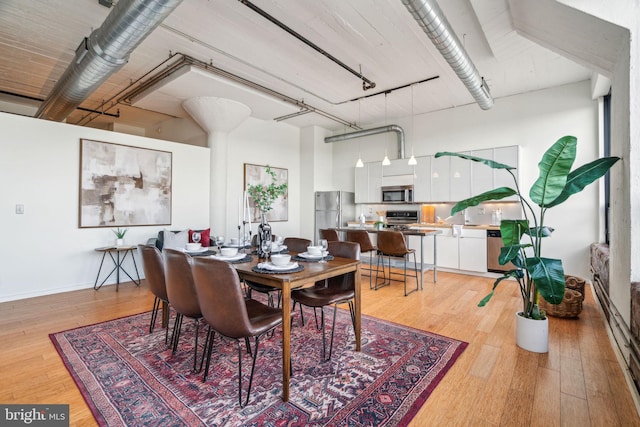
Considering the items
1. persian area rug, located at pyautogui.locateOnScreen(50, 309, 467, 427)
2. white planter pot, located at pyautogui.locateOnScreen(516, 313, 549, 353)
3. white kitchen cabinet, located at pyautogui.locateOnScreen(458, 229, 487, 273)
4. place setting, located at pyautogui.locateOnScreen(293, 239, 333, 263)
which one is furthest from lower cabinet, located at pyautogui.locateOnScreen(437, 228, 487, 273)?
place setting, located at pyautogui.locateOnScreen(293, 239, 333, 263)

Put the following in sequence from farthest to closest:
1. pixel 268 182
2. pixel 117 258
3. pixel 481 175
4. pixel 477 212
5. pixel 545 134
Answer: pixel 268 182 < pixel 477 212 < pixel 481 175 < pixel 545 134 < pixel 117 258

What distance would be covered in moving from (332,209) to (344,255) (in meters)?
4.45

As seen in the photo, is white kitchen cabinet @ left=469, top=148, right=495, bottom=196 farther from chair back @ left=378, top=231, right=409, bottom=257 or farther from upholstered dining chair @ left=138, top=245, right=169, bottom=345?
upholstered dining chair @ left=138, top=245, right=169, bottom=345

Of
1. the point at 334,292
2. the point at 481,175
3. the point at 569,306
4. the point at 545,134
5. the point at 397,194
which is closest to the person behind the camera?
the point at 334,292

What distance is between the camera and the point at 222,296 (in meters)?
1.83

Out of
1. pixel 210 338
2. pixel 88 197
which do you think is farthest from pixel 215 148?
pixel 210 338

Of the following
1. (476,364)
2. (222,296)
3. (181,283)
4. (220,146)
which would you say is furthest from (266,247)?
(220,146)

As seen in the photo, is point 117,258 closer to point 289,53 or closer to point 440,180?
point 289,53

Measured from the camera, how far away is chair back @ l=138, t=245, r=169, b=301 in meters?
2.59

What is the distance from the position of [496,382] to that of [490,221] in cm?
440

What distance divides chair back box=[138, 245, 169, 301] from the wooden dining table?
2.59 ft

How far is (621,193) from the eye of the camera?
7.55 ft

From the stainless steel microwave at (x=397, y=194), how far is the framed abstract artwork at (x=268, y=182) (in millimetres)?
2429

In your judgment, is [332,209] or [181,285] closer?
[181,285]
